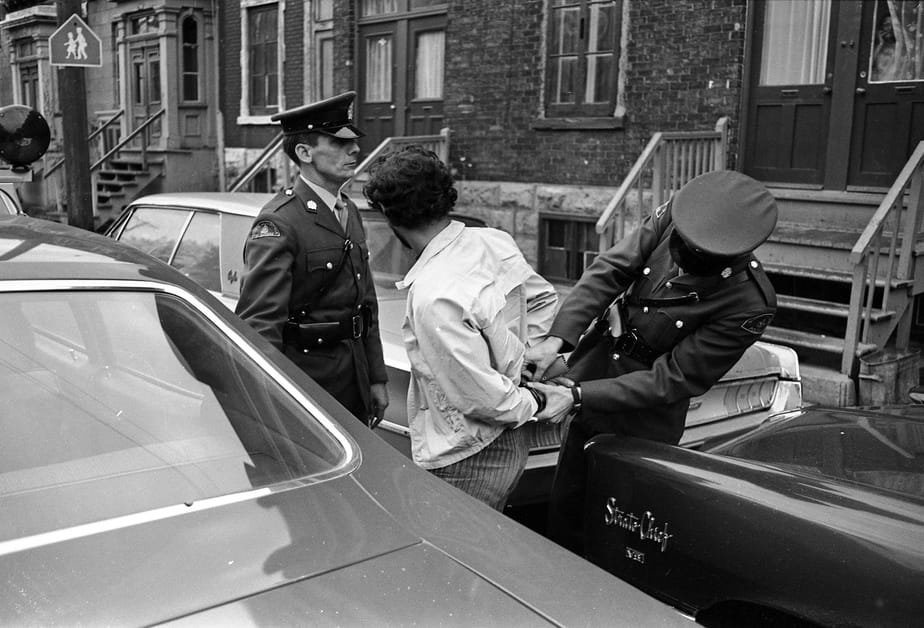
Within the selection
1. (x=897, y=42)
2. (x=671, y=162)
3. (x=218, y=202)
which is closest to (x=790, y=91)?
(x=897, y=42)

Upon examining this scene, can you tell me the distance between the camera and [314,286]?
137 inches

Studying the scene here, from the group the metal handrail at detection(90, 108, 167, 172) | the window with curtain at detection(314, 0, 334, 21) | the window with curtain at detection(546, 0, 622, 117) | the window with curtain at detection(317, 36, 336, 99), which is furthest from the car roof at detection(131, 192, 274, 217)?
the metal handrail at detection(90, 108, 167, 172)

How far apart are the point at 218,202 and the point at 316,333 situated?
7.29ft

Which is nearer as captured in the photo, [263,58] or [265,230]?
[265,230]

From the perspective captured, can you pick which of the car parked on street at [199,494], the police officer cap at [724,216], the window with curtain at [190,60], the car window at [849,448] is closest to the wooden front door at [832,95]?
the car window at [849,448]

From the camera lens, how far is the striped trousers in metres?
2.82

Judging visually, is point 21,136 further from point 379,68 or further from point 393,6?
point 379,68

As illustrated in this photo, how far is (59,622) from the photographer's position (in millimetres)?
1472

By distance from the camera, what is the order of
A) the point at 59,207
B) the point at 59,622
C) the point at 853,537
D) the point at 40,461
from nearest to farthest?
the point at 59,622 < the point at 40,461 < the point at 853,537 < the point at 59,207

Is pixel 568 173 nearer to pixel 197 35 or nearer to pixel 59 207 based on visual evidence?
pixel 197 35

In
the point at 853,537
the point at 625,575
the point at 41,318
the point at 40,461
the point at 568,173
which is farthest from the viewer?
the point at 568,173

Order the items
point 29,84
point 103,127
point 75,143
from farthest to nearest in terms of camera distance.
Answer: point 29,84 → point 103,127 → point 75,143

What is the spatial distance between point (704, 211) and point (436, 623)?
5.71ft

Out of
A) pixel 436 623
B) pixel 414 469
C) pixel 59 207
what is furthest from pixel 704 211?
pixel 59 207
